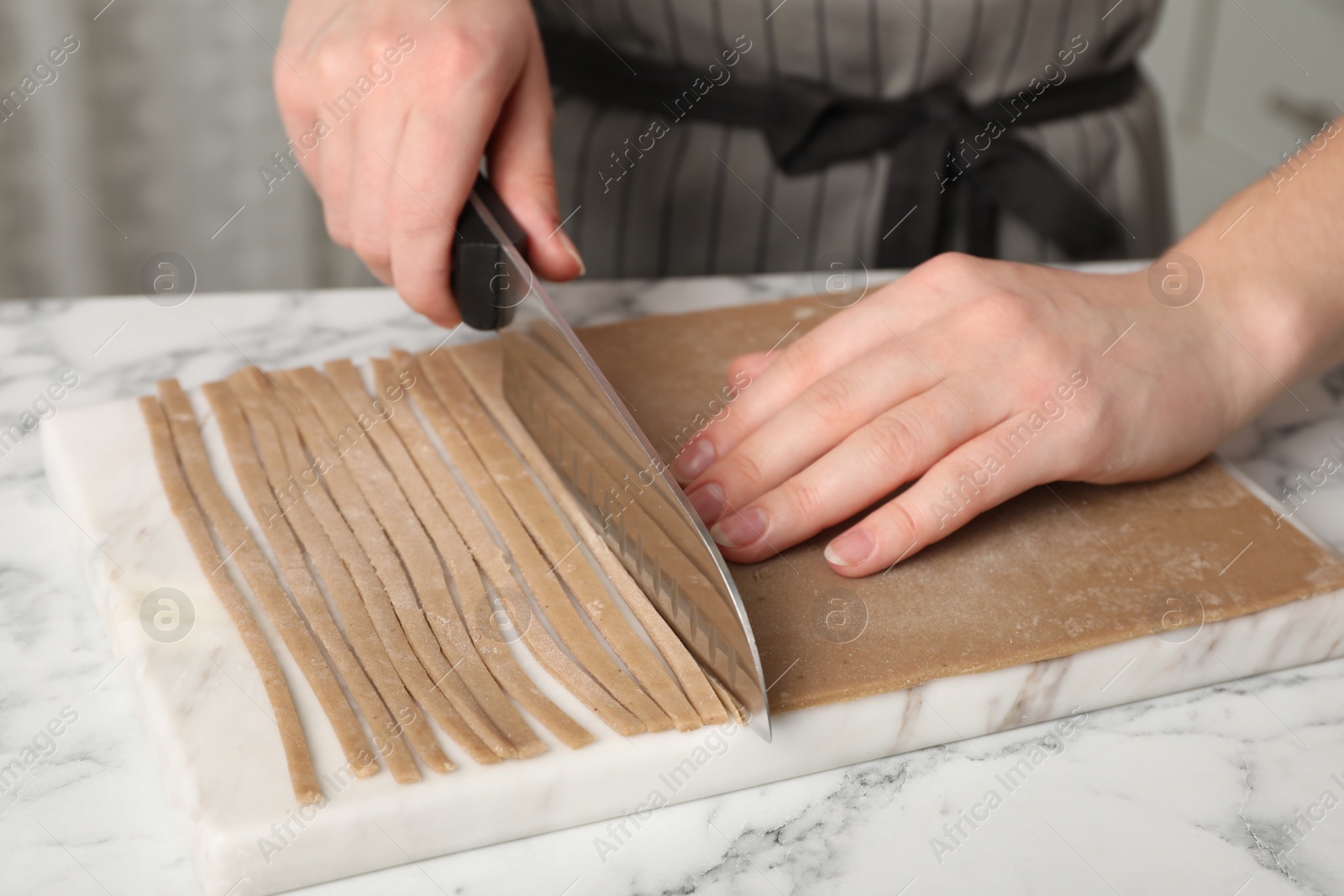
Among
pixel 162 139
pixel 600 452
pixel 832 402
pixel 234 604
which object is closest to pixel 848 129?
pixel 832 402

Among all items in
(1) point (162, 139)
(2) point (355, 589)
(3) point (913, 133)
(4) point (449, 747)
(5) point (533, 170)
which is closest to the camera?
(4) point (449, 747)

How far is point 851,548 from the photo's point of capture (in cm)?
79

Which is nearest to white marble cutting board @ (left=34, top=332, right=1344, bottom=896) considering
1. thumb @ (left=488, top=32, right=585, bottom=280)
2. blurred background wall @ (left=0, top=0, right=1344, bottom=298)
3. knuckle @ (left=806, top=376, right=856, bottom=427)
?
knuckle @ (left=806, top=376, right=856, bottom=427)

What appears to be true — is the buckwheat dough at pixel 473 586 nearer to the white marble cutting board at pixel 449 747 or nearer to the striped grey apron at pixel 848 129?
the white marble cutting board at pixel 449 747

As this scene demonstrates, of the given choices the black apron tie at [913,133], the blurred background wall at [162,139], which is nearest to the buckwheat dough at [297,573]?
the black apron tie at [913,133]

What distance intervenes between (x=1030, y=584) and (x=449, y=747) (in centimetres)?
40

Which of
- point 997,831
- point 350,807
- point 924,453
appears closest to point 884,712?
point 997,831

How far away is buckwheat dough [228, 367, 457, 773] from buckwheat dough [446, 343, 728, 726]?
0.43 ft

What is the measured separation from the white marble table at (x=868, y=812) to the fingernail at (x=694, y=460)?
258mm

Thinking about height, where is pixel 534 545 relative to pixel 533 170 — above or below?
below

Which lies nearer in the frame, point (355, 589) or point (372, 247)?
point (355, 589)

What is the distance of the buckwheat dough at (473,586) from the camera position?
A: 681mm

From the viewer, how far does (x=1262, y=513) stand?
0.88m

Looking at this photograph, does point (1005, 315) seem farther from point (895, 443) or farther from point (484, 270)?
point (484, 270)
